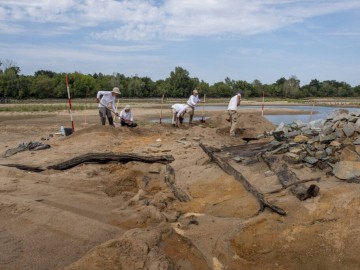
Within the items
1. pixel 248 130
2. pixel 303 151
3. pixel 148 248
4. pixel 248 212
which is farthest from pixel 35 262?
pixel 248 130

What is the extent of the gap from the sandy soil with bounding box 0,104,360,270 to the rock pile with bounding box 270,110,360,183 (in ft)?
0.82

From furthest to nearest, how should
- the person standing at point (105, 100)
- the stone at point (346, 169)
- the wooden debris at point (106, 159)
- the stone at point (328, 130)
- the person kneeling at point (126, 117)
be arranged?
the person kneeling at point (126, 117) → the person standing at point (105, 100) → the wooden debris at point (106, 159) → the stone at point (328, 130) → the stone at point (346, 169)

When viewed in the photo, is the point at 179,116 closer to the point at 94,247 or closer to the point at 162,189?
the point at 162,189

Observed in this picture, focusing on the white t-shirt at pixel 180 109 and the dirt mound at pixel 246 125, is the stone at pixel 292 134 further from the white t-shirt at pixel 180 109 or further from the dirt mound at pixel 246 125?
the white t-shirt at pixel 180 109

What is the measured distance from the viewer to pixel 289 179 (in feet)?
19.6

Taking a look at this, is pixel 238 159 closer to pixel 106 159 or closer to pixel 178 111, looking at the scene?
pixel 106 159

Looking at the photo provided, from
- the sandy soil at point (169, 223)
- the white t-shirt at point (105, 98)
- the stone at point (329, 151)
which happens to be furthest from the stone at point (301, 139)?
the white t-shirt at point (105, 98)

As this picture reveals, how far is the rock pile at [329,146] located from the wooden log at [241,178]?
39.8 inches

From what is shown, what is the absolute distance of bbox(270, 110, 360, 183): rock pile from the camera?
6.04m

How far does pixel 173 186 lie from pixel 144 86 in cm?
6057

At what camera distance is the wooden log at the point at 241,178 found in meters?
5.16

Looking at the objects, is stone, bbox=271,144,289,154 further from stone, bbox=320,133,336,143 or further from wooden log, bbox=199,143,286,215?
wooden log, bbox=199,143,286,215

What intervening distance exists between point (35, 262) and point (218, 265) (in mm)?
1951

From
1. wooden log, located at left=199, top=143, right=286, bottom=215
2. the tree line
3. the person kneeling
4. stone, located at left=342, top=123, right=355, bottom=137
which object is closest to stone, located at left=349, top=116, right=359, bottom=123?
stone, located at left=342, top=123, right=355, bottom=137
